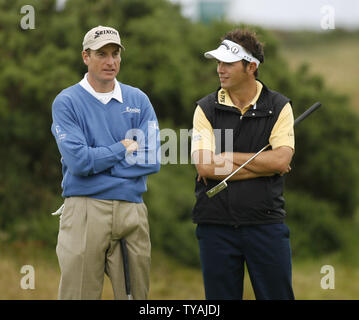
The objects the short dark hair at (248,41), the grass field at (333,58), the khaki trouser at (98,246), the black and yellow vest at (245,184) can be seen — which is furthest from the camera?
the grass field at (333,58)

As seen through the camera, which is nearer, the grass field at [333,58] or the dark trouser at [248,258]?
the dark trouser at [248,258]

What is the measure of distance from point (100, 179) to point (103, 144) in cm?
19

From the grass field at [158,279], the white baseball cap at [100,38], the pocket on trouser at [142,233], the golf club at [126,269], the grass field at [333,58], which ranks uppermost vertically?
the grass field at [333,58]

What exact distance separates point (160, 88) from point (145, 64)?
321 mm

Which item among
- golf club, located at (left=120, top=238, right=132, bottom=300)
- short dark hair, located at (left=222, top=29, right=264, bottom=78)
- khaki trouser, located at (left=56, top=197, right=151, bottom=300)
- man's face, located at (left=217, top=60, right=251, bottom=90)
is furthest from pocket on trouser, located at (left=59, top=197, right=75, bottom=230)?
short dark hair, located at (left=222, top=29, right=264, bottom=78)

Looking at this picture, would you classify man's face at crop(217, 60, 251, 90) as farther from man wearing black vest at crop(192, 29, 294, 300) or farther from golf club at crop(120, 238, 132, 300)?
golf club at crop(120, 238, 132, 300)

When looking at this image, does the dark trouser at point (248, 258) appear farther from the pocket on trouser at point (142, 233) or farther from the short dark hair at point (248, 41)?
the short dark hair at point (248, 41)

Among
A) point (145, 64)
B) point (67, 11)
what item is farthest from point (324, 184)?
point (67, 11)

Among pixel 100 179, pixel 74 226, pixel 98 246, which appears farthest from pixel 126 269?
pixel 100 179

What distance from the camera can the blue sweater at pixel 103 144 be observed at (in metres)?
3.34

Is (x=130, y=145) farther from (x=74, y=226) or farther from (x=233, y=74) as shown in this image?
(x=233, y=74)

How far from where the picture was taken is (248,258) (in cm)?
347

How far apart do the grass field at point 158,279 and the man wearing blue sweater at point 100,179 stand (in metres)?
3.13

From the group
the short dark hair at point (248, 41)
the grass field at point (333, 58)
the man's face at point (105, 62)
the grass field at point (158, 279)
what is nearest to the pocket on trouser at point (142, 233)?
the man's face at point (105, 62)
